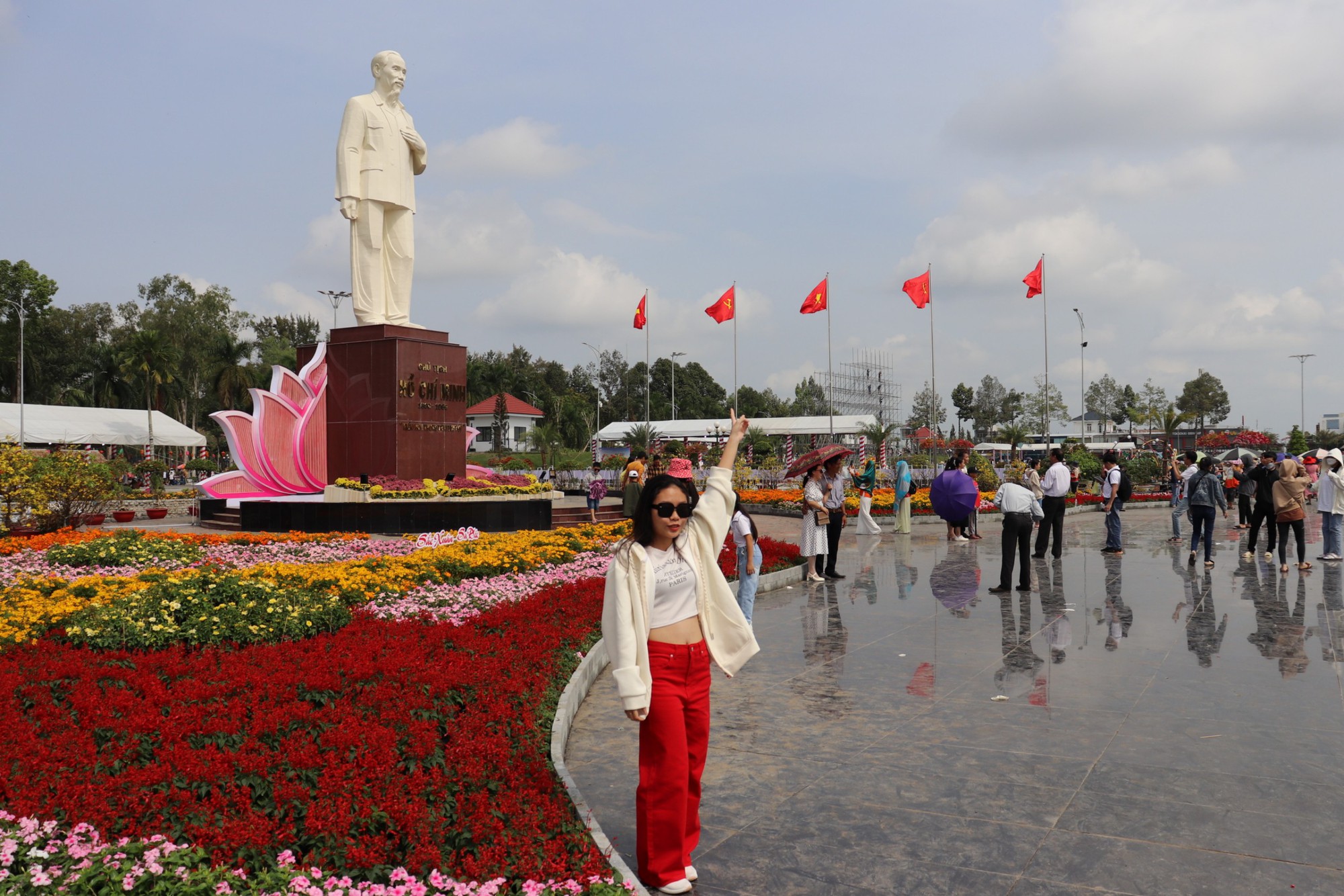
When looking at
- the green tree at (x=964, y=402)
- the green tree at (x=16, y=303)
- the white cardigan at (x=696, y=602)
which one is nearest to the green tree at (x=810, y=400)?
the green tree at (x=964, y=402)

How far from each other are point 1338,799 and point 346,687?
459cm

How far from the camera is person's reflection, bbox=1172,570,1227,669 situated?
23.0 ft

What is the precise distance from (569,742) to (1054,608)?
5640 millimetres

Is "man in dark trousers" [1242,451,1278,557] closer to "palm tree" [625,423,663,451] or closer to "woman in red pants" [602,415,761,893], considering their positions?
"woman in red pants" [602,415,761,893]

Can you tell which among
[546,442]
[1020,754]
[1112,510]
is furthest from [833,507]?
[546,442]

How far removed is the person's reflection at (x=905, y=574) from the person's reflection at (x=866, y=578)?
0.26 meters

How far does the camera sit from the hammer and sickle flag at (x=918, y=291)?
32.2 m

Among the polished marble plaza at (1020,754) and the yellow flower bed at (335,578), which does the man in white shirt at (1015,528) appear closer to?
the polished marble plaza at (1020,754)

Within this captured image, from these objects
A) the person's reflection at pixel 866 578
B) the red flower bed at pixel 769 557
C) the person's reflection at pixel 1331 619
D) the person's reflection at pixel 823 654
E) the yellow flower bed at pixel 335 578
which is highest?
the yellow flower bed at pixel 335 578

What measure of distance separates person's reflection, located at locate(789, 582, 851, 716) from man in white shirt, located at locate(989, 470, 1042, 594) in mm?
1741

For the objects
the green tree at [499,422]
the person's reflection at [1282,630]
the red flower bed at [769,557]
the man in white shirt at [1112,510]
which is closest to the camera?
the person's reflection at [1282,630]

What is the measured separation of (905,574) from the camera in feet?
38.3

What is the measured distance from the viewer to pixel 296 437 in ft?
55.6

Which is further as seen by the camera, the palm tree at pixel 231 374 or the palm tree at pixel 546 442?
the palm tree at pixel 231 374
